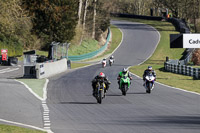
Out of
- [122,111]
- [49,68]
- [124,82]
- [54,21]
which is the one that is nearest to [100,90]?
[122,111]

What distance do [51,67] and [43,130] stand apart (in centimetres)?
2569

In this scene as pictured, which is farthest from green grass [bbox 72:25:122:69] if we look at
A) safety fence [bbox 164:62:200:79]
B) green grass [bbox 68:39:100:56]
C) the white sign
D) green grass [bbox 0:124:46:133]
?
green grass [bbox 0:124:46:133]

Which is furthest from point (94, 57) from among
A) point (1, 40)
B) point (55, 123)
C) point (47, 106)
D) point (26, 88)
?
point (55, 123)

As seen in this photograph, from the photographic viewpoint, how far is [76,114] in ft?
50.2

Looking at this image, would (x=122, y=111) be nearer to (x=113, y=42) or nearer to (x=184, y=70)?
(x=184, y=70)

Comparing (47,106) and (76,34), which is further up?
(76,34)

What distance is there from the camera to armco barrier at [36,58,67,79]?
107 feet

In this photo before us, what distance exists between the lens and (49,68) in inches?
1428

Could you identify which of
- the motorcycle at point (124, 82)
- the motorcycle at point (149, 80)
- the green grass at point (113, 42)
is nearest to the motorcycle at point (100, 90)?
the motorcycle at point (124, 82)

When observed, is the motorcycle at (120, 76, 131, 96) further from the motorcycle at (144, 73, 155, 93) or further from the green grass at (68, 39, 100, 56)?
the green grass at (68, 39, 100, 56)

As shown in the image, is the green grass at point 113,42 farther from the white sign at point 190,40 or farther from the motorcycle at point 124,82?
the motorcycle at point 124,82

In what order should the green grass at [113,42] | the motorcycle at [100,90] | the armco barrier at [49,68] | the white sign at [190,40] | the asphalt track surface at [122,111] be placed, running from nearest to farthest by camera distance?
1. the asphalt track surface at [122,111]
2. the motorcycle at [100,90]
3. the armco barrier at [49,68]
4. the white sign at [190,40]
5. the green grass at [113,42]

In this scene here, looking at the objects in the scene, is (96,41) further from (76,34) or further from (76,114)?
(76,114)

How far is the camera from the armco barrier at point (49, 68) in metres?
32.7
